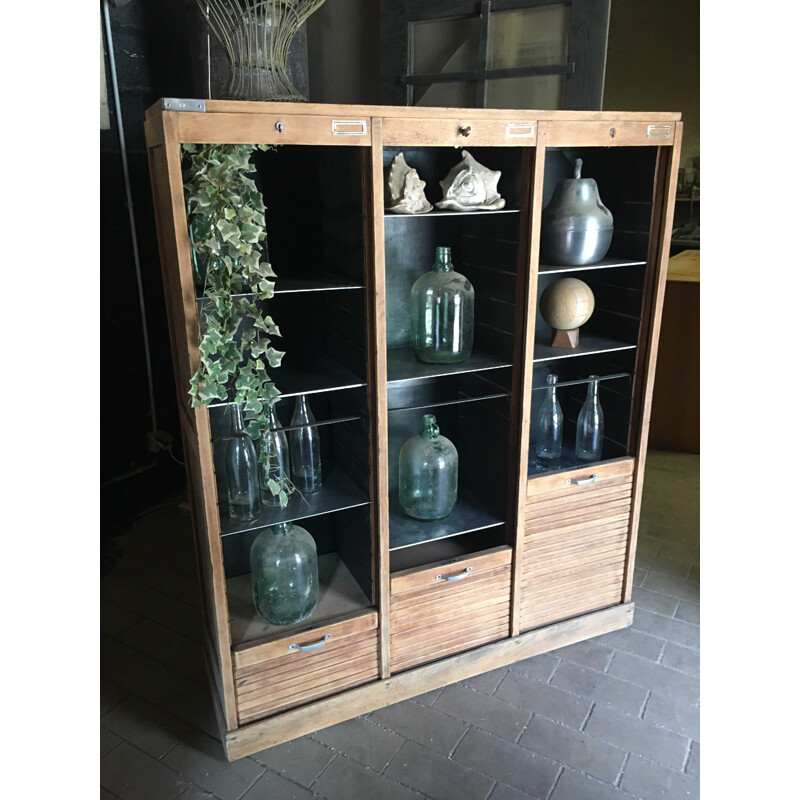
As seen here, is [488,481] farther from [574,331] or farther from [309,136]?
[309,136]

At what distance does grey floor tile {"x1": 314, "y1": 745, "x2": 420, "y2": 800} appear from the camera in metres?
1.71

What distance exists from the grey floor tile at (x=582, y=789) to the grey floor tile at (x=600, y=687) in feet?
0.94

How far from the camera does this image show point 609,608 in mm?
2279

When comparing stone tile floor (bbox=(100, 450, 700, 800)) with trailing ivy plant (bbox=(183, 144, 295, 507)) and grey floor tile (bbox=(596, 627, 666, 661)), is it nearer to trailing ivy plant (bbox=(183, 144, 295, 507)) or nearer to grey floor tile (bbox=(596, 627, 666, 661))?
grey floor tile (bbox=(596, 627, 666, 661))

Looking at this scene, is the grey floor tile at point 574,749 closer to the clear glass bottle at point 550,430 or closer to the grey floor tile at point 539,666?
the grey floor tile at point 539,666

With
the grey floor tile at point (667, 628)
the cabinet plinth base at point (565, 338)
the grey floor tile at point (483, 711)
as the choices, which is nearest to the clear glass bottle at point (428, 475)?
the cabinet plinth base at point (565, 338)

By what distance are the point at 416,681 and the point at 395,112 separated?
1.58 m

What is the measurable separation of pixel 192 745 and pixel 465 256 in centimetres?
162

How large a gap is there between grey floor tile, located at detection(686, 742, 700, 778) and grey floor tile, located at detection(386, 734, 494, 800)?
530 millimetres

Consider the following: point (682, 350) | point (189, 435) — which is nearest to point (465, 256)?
point (189, 435)

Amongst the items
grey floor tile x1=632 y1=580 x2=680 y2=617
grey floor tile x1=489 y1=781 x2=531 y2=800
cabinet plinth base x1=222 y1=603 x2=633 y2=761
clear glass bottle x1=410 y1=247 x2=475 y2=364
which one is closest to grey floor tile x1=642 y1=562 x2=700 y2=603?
grey floor tile x1=632 y1=580 x2=680 y2=617

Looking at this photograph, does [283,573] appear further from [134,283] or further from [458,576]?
[134,283]

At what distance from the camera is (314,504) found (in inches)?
71.2
